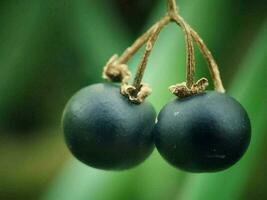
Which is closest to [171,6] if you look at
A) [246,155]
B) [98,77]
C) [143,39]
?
[143,39]

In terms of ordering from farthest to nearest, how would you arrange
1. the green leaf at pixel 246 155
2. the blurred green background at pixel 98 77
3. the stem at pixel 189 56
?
the blurred green background at pixel 98 77 → the green leaf at pixel 246 155 → the stem at pixel 189 56

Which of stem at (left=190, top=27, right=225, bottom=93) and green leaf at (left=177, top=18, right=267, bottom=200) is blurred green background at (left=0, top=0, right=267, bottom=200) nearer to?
green leaf at (left=177, top=18, right=267, bottom=200)

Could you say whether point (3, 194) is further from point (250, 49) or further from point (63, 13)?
point (250, 49)

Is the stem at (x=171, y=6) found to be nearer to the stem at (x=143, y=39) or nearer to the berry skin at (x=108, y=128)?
the stem at (x=143, y=39)

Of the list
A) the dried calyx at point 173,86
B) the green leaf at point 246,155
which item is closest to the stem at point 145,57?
the dried calyx at point 173,86

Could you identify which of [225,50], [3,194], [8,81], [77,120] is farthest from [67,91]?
[77,120]

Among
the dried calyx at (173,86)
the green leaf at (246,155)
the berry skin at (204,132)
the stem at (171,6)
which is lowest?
the green leaf at (246,155)

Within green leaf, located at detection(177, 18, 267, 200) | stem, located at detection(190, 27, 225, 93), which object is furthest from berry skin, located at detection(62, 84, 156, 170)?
green leaf, located at detection(177, 18, 267, 200)
